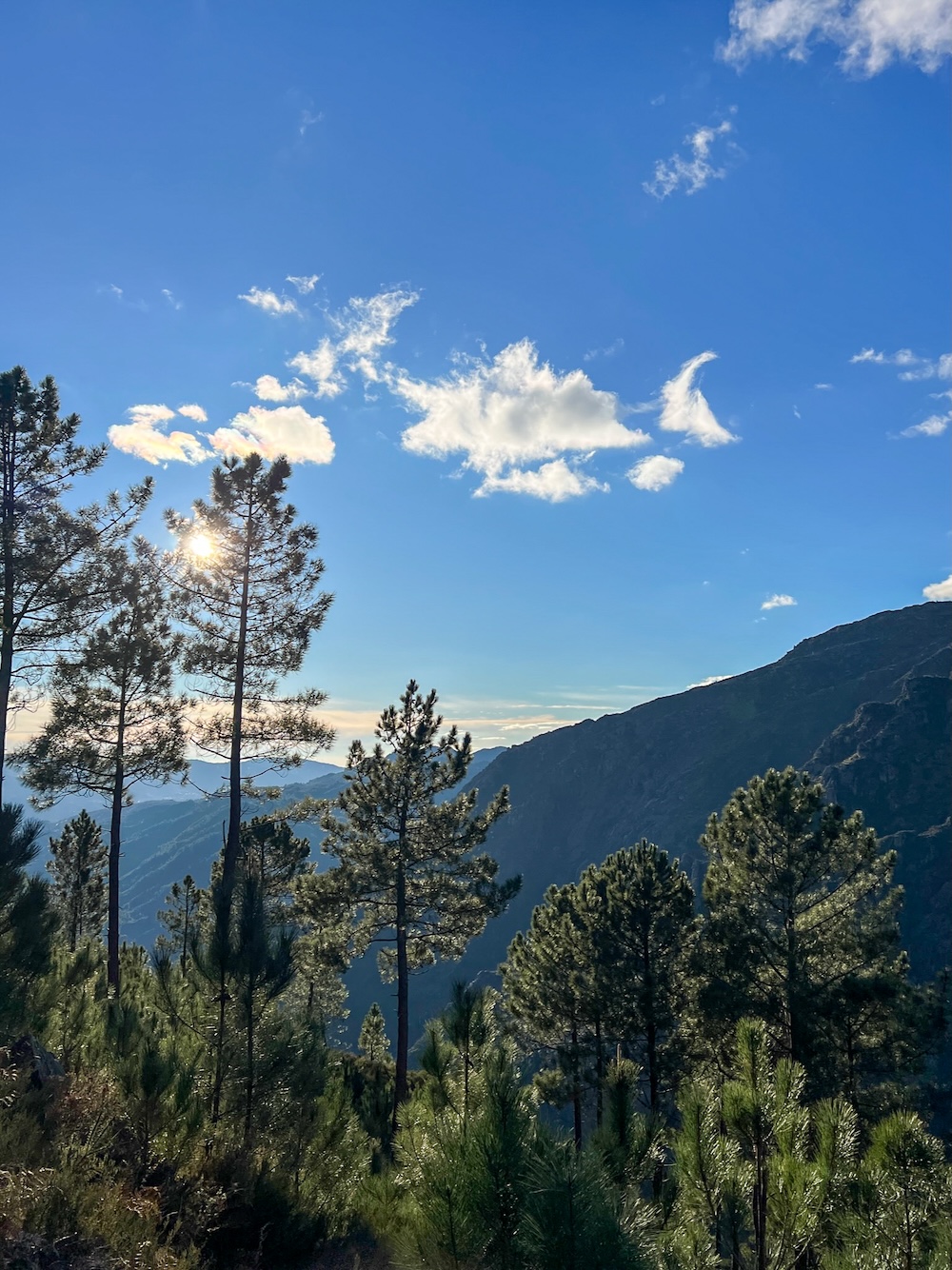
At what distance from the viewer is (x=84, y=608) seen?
13.9 m

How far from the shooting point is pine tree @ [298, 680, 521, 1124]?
643 inches

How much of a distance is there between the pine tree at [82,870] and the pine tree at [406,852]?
572 inches

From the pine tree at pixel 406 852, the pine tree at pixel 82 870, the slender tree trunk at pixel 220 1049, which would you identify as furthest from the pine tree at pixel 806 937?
the pine tree at pixel 82 870

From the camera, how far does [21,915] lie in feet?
29.7

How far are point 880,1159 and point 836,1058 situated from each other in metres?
11.7

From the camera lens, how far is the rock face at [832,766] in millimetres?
99500

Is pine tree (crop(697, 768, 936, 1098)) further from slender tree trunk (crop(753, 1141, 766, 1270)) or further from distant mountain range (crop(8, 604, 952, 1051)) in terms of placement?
distant mountain range (crop(8, 604, 952, 1051))

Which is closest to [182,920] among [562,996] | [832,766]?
[562,996]

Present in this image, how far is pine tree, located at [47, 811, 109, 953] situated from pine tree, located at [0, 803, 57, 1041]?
60.2ft

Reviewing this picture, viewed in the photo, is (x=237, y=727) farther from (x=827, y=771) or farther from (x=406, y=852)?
(x=827, y=771)

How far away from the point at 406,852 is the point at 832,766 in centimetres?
12735

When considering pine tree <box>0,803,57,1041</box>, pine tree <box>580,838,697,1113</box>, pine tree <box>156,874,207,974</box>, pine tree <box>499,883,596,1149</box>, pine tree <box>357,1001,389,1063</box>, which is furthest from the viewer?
pine tree <box>357,1001,389,1063</box>

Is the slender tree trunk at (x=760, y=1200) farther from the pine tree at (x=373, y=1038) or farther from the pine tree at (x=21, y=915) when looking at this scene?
the pine tree at (x=373, y=1038)

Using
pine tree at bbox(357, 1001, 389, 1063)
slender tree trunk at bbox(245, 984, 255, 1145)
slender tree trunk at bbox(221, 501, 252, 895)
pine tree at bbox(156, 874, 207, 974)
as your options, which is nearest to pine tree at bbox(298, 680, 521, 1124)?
slender tree trunk at bbox(221, 501, 252, 895)
